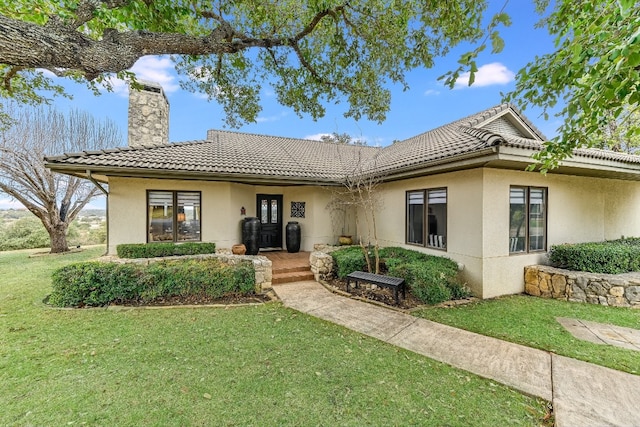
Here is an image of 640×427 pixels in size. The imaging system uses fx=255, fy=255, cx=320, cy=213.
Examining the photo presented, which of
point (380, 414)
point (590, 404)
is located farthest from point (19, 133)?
point (590, 404)

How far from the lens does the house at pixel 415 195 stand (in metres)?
6.42

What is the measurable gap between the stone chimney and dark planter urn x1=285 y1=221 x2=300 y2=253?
23.6 feet

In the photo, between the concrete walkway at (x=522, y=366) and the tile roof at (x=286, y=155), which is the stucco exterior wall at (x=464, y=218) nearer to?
the tile roof at (x=286, y=155)

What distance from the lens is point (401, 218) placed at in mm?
8773

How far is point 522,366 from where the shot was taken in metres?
3.59

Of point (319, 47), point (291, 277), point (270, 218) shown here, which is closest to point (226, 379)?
point (291, 277)

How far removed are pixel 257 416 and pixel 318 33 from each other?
8.34 meters

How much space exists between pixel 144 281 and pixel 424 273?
6689 millimetres

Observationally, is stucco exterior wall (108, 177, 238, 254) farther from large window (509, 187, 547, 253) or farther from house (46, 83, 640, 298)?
large window (509, 187, 547, 253)

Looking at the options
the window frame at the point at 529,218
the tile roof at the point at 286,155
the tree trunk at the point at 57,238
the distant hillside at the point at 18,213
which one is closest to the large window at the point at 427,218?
the tile roof at the point at 286,155

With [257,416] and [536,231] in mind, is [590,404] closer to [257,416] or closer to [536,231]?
[257,416]

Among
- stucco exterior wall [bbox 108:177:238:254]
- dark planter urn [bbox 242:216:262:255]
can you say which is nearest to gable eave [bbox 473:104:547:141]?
dark planter urn [bbox 242:216:262:255]

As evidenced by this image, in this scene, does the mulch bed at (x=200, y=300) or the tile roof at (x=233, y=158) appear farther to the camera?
the tile roof at (x=233, y=158)

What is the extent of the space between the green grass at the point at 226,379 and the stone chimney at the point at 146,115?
8.26 m
